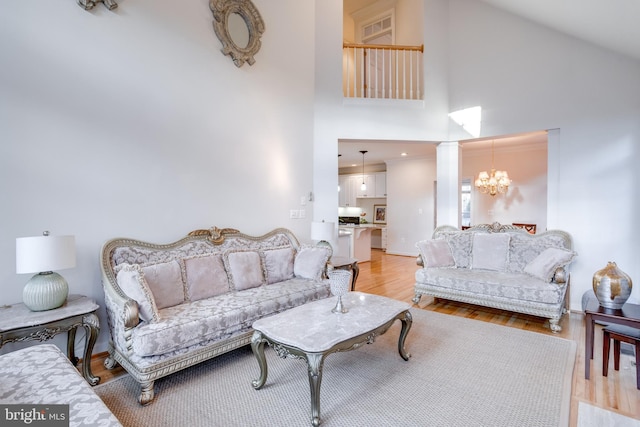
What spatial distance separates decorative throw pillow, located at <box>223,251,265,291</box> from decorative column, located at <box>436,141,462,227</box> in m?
3.32

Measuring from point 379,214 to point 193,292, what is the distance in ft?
24.8

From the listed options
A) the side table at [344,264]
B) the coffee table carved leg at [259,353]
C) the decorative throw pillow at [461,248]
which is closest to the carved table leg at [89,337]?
the coffee table carved leg at [259,353]

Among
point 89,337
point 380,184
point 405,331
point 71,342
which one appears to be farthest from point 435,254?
point 380,184

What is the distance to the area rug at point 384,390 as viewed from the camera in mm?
1944

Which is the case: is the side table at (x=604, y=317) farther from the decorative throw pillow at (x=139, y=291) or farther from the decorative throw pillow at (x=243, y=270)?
the decorative throw pillow at (x=139, y=291)

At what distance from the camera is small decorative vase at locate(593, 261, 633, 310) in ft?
7.86

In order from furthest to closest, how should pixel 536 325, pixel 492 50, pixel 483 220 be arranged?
pixel 483 220
pixel 492 50
pixel 536 325

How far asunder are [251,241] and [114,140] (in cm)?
175

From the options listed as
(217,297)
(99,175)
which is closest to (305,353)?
(217,297)

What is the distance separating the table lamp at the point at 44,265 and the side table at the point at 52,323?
0.08 meters

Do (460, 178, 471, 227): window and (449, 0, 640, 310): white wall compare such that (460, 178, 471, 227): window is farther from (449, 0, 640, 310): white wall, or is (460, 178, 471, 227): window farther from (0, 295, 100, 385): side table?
(0, 295, 100, 385): side table

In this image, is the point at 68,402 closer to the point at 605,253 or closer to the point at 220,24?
the point at 220,24

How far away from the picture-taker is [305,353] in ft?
6.30

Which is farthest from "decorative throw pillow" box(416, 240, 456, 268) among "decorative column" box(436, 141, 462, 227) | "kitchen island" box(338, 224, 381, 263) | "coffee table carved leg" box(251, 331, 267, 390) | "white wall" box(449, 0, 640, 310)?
"coffee table carved leg" box(251, 331, 267, 390)
